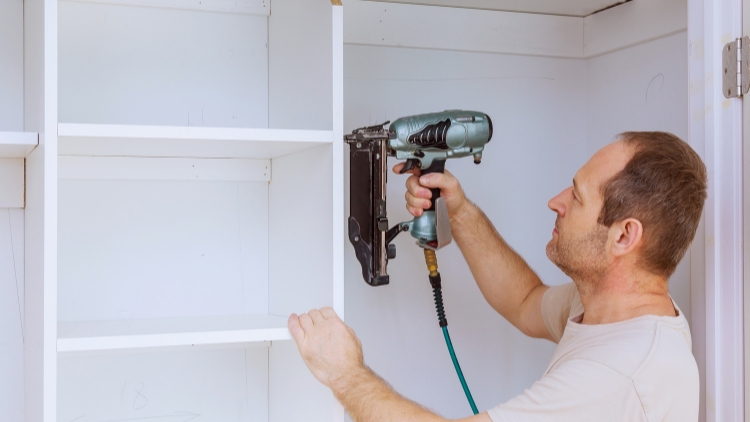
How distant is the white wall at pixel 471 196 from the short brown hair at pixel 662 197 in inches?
25.2

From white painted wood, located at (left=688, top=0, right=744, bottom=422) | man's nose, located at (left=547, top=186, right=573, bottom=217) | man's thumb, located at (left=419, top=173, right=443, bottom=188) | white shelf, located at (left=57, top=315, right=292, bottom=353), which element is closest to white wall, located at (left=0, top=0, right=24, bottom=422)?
white shelf, located at (left=57, top=315, right=292, bottom=353)

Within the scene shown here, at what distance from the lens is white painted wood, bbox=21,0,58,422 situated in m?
1.01

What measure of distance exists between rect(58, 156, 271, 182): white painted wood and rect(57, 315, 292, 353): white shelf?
1.01ft

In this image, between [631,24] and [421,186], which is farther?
[631,24]

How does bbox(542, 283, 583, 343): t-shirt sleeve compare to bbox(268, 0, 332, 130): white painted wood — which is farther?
bbox(542, 283, 583, 343): t-shirt sleeve

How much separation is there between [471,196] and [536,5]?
1.71ft

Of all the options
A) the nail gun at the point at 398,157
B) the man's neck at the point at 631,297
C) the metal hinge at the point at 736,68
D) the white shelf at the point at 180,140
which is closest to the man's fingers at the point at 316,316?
the nail gun at the point at 398,157

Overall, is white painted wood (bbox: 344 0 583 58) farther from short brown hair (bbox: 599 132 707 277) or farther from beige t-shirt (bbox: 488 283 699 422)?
beige t-shirt (bbox: 488 283 699 422)

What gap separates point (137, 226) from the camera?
1448 millimetres

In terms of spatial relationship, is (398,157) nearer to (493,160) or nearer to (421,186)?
(421,186)

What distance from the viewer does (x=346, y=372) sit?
112 cm

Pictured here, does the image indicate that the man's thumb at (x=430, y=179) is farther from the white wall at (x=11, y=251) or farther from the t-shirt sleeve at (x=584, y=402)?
the white wall at (x=11, y=251)

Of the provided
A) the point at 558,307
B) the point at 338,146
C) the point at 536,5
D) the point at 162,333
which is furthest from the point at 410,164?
the point at 536,5

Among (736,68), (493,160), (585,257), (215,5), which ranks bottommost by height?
(585,257)
